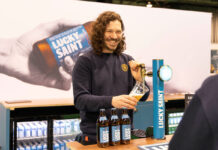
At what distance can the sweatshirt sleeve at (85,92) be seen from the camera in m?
1.90

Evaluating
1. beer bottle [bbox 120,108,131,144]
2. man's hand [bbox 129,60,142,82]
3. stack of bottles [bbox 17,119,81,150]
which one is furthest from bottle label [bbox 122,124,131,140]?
stack of bottles [bbox 17,119,81,150]

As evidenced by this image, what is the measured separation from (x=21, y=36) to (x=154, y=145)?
320 cm

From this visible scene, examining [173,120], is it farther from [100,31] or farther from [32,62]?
[100,31]

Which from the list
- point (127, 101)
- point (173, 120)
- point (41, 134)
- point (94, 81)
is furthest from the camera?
point (173, 120)

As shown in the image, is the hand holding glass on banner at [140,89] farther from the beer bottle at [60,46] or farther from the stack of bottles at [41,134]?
the stack of bottles at [41,134]

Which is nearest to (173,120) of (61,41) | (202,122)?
(61,41)

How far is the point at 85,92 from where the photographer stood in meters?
2.07

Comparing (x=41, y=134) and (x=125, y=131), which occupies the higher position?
(x=125, y=131)

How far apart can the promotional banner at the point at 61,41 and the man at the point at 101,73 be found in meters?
1.39

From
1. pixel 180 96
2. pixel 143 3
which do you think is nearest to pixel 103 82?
pixel 180 96

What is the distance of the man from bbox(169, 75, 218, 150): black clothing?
1283 millimetres

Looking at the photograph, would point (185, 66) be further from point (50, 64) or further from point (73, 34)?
point (50, 64)

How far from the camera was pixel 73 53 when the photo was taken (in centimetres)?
460

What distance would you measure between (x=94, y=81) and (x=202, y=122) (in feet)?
5.29
